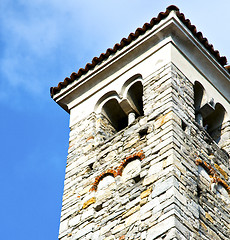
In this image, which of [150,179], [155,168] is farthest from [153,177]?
[155,168]

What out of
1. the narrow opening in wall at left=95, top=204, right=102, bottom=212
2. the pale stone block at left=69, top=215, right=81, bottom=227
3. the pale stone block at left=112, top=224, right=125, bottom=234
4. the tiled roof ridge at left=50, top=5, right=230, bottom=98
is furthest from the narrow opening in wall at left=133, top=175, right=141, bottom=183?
the tiled roof ridge at left=50, top=5, right=230, bottom=98

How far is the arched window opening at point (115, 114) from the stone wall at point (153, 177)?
0.29m

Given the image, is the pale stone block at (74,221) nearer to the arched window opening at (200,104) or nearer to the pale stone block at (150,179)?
the pale stone block at (150,179)

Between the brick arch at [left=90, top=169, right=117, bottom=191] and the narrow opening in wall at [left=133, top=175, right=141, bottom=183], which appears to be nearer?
the narrow opening in wall at [left=133, top=175, right=141, bottom=183]

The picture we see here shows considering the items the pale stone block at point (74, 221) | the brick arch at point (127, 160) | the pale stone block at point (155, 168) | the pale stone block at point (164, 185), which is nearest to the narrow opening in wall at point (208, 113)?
the brick arch at point (127, 160)

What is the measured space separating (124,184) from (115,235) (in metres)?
0.98

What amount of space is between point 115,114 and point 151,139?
2204 mm

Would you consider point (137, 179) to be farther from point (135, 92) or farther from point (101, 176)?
point (135, 92)

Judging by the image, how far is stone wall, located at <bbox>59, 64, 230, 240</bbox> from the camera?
32.7 feet

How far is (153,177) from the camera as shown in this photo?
10477mm

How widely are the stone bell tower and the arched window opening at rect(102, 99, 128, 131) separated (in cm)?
2

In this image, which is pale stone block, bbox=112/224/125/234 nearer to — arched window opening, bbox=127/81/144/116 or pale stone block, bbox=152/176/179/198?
pale stone block, bbox=152/176/179/198

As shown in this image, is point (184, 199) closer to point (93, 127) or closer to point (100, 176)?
point (100, 176)

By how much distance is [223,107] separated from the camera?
13336mm
